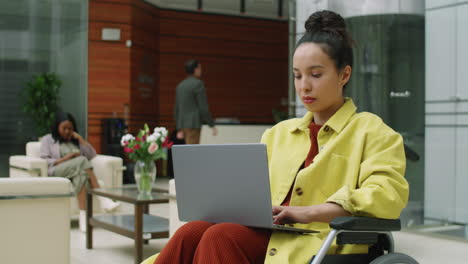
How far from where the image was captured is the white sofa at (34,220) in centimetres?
319

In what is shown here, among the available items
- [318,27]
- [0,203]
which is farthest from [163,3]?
[318,27]

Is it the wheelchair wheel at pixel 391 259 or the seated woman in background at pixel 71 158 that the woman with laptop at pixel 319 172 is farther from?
the seated woman in background at pixel 71 158

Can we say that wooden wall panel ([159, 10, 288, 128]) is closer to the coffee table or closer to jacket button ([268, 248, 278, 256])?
the coffee table

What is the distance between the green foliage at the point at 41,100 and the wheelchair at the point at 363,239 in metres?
8.27

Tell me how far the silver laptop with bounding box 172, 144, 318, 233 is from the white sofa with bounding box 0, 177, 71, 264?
1646 mm

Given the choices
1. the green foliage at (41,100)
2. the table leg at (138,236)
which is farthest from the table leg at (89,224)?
the green foliage at (41,100)

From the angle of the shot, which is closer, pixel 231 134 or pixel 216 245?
pixel 216 245

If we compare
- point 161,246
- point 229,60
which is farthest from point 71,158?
point 229,60

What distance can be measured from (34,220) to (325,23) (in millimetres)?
2037

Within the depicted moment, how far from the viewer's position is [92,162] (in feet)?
21.3

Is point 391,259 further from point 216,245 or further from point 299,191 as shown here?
point 216,245

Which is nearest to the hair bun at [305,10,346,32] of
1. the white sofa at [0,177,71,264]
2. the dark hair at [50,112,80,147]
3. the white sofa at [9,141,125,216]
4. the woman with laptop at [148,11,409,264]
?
the woman with laptop at [148,11,409,264]

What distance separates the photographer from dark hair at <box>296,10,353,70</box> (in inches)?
73.0

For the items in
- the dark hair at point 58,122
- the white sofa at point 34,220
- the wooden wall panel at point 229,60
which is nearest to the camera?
the white sofa at point 34,220
